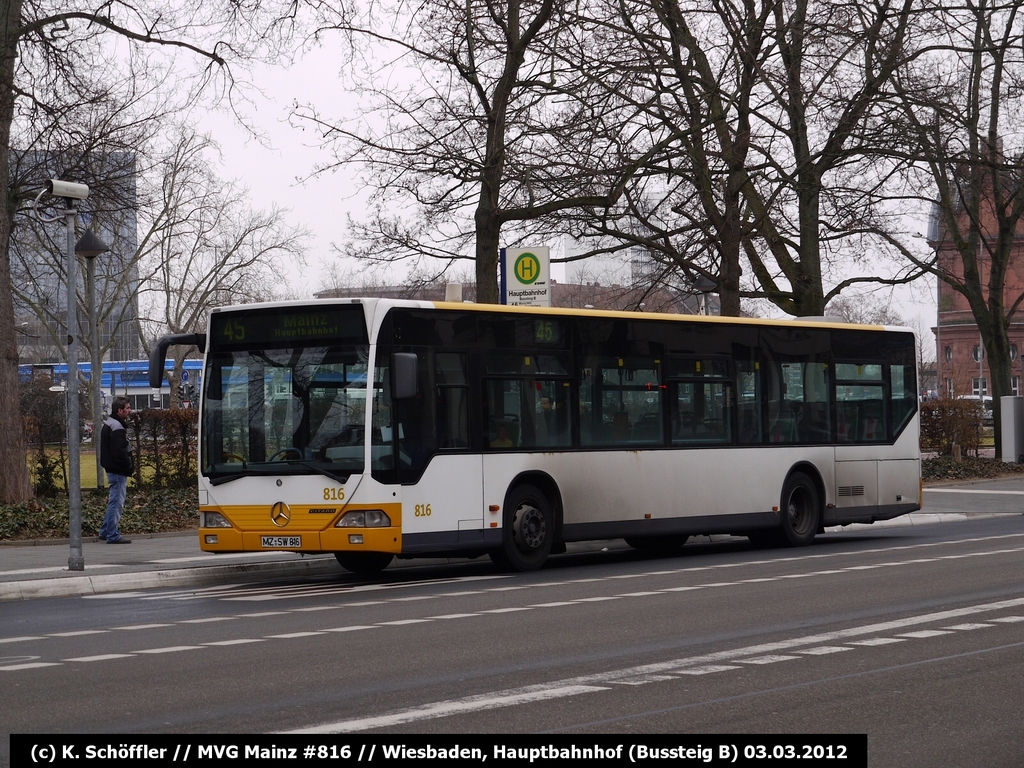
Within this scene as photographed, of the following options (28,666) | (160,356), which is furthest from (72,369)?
(28,666)

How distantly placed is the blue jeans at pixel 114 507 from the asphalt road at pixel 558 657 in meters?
4.76

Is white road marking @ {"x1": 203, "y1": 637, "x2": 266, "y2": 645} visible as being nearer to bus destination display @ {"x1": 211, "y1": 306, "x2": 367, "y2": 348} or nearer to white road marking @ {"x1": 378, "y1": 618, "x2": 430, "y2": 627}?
white road marking @ {"x1": 378, "y1": 618, "x2": 430, "y2": 627}

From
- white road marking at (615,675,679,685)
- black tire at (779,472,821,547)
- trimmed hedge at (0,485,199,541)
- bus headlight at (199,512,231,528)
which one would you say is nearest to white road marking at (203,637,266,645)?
white road marking at (615,675,679,685)

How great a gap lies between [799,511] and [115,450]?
957cm

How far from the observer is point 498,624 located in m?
11.4

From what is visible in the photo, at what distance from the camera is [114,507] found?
2053 centimetres

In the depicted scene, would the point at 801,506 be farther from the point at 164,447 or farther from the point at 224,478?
the point at 164,447

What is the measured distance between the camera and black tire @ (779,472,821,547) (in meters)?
20.3

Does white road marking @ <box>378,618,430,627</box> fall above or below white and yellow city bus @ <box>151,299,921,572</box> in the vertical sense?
below

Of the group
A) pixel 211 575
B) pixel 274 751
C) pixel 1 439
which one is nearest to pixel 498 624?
pixel 274 751

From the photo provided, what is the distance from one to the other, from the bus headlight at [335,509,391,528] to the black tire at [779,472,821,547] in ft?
23.3

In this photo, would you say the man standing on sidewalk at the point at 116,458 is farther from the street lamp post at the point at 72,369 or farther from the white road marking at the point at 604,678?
the white road marking at the point at 604,678

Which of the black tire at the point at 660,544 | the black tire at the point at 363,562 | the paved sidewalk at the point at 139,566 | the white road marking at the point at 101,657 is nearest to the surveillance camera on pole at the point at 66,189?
the paved sidewalk at the point at 139,566

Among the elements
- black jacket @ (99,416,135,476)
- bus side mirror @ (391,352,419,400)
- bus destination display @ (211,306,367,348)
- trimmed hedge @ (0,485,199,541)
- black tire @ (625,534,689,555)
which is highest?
bus destination display @ (211,306,367,348)
